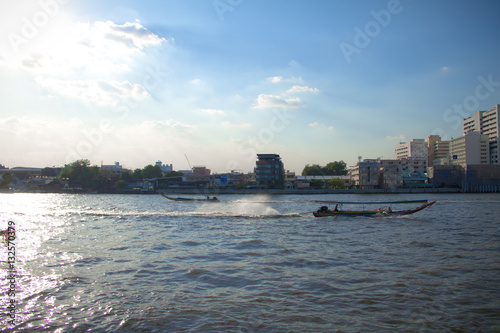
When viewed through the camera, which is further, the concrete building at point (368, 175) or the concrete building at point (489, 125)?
the concrete building at point (489, 125)

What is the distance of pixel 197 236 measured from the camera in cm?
1911

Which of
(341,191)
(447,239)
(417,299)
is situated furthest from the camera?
(341,191)

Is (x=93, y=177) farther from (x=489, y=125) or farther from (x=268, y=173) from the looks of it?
(x=489, y=125)

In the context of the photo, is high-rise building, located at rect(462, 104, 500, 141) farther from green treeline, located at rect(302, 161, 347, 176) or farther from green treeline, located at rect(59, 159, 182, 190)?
green treeline, located at rect(59, 159, 182, 190)

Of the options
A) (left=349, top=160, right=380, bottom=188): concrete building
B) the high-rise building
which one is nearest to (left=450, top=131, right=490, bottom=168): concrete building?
the high-rise building

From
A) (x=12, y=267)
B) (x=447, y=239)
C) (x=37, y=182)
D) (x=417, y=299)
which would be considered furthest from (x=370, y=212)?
(x=37, y=182)

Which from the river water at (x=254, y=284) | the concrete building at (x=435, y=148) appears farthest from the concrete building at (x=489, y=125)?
the river water at (x=254, y=284)

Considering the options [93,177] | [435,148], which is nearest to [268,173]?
[93,177]

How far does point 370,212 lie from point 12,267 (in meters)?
25.3

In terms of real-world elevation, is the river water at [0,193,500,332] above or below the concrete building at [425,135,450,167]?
below

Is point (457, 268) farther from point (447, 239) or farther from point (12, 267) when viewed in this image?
point (12, 267)

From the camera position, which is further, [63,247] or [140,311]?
[63,247]

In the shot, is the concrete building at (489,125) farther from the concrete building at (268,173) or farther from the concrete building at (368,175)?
the concrete building at (268,173)

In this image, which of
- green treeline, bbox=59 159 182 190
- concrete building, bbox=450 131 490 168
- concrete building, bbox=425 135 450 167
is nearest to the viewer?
concrete building, bbox=450 131 490 168
